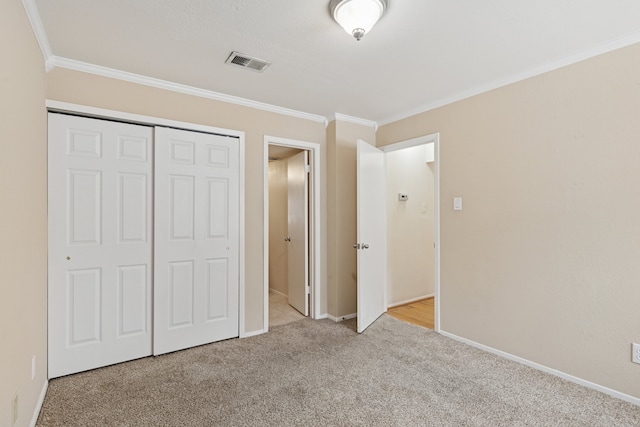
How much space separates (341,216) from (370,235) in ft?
1.46

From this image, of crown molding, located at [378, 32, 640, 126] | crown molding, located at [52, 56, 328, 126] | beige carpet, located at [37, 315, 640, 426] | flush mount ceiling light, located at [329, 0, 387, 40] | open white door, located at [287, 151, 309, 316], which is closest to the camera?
flush mount ceiling light, located at [329, 0, 387, 40]

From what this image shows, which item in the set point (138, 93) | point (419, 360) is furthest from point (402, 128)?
point (138, 93)

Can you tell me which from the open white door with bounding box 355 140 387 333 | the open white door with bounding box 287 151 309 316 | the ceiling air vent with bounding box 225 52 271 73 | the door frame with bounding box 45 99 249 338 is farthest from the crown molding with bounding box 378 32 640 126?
the door frame with bounding box 45 99 249 338

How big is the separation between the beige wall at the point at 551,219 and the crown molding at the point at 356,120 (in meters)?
1.01

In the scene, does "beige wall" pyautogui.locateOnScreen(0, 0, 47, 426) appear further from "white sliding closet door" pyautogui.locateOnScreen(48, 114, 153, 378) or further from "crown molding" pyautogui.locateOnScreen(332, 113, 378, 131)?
"crown molding" pyautogui.locateOnScreen(332, 113, 378, 131)

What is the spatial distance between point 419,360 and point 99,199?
9.48 ft

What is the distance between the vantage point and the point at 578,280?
2.31 metres

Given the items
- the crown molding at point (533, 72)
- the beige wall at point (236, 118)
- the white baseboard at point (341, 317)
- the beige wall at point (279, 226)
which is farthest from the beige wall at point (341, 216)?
the beige wall at point (279, 226)

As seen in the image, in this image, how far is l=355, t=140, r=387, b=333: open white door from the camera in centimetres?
328

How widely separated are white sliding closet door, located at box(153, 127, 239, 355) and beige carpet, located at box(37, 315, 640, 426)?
9.6 inches

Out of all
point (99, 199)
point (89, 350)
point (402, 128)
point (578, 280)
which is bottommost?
point (89, 350)

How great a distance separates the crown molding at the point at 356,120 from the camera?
12.0 ft

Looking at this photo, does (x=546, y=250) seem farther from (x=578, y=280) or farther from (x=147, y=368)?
(x=147, y=368)

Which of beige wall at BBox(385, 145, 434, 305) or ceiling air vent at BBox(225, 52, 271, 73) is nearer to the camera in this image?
ceiling air vent at BBox(225, 52, 271, 73)
